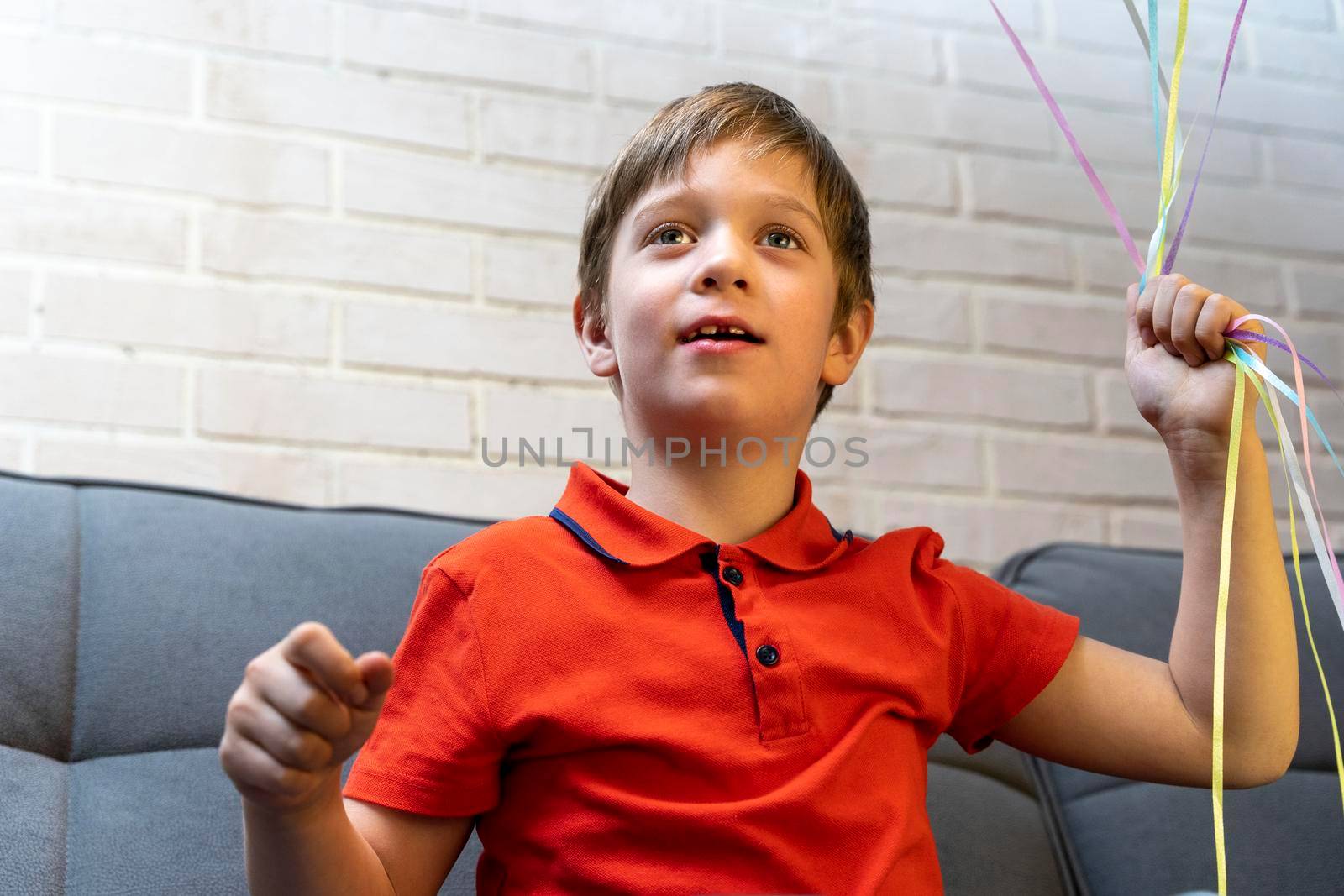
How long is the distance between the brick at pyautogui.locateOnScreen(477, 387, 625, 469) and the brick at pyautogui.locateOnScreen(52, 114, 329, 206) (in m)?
0.33

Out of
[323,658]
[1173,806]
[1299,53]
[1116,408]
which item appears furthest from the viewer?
[1299,53]

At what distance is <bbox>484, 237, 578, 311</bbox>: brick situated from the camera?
64.6 inches

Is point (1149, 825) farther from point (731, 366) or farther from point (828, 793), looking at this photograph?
point (731, 366)

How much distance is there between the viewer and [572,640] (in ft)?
2.97

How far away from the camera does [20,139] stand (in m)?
1.50

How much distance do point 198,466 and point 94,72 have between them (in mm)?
481

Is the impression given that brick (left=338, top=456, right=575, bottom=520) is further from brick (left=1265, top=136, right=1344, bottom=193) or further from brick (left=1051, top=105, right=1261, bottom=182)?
brick (left=1265, top=136, right=1344, bottom=193)

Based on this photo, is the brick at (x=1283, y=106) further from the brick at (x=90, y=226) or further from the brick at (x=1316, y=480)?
the brick at (x=90, y=226)

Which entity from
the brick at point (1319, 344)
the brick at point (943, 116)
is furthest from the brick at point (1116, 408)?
the brick at point (943, 116)

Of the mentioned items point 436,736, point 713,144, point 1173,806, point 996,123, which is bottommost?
point 1173,806

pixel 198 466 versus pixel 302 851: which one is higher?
pixel 198 466

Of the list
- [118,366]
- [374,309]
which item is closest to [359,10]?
[374,309]

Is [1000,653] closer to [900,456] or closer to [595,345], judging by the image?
[595,345]

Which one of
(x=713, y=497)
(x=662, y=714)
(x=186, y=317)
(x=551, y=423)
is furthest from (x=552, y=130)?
(x=662, y=714)
